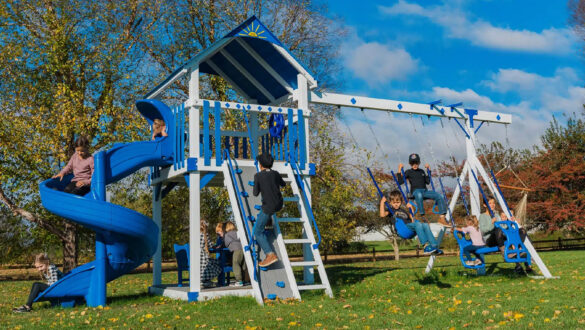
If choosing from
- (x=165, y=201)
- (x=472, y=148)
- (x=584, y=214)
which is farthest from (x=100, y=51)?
(x=584, y=214)

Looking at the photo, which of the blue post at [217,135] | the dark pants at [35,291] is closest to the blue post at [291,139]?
the blue post at [217,135]

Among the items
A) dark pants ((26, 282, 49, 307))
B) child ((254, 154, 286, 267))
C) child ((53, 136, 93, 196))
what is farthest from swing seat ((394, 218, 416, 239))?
dark pants ((26, 282, 49, 307))

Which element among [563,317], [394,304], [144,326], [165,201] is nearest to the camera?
[563,317]

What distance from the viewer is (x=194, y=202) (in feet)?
→ 33.4

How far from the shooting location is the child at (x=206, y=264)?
1079 centimetres

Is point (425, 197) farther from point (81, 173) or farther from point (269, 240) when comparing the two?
point (81, 173)

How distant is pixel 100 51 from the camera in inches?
776

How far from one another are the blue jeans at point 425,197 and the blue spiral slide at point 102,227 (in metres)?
5.05

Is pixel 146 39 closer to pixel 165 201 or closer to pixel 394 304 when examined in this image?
pixel 165 201

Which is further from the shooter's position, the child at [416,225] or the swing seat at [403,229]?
the swing seat at [403,229]

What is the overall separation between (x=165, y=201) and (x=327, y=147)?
7.46 m

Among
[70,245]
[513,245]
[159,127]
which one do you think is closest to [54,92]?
[70,245]

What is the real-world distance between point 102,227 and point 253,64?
5.25 m

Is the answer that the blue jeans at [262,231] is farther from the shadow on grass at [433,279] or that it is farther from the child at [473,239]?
the child at [473,239]
